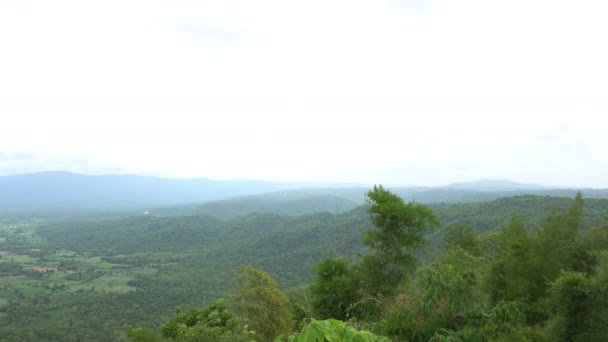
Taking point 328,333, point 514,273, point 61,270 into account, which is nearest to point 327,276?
point 514,273

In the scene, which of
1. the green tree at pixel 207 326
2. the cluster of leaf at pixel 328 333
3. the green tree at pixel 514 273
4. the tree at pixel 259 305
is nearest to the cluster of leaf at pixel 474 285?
the green tree at pixel 514 273

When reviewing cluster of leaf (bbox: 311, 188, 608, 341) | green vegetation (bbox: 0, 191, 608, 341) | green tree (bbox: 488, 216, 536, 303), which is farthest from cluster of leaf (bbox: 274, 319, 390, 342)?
green tree (bbox: 488, 216, 536, 303)

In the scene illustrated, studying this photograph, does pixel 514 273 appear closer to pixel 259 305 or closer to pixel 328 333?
pixel 328 333

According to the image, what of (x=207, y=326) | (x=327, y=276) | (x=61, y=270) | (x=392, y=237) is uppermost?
(x=392, y=237)

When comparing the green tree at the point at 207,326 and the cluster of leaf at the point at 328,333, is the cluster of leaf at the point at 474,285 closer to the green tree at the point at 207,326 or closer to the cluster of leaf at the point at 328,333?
the green tree at the point at 207,326

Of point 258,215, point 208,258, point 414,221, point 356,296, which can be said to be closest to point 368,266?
point 356,296

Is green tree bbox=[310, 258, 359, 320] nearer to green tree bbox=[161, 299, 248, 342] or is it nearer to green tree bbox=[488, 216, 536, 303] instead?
green tree bbox=[161, 299, 248, 342]

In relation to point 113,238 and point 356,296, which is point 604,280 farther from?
point 113,238
